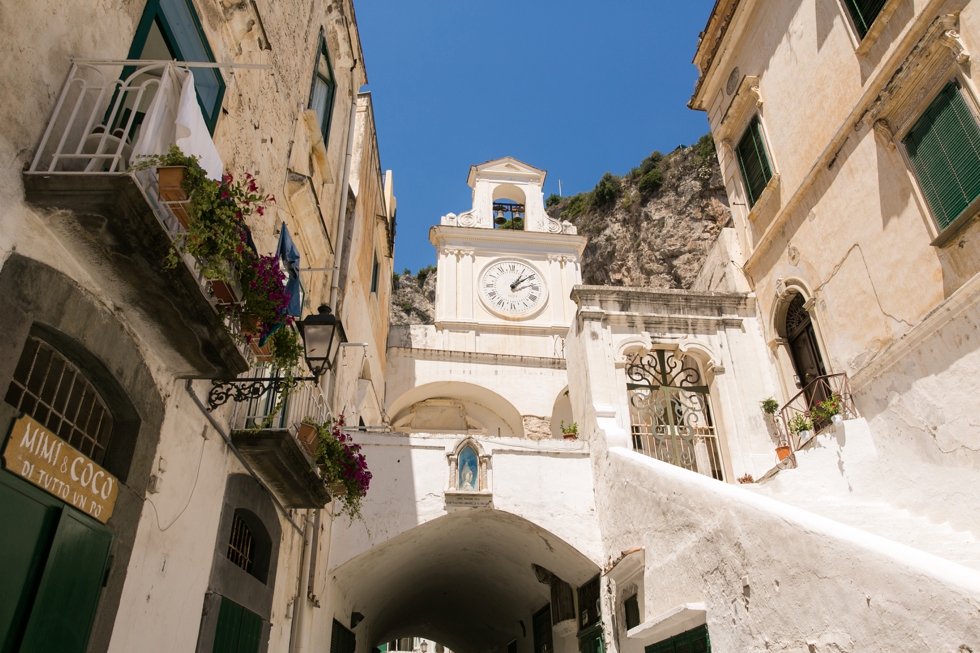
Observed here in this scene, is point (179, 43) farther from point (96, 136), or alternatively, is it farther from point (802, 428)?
point (802, 428)

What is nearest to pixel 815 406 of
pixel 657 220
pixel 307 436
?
pixel 307 436

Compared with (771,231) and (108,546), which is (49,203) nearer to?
(108,546)

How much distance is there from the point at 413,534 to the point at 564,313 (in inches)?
468

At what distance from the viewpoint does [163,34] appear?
5.61 metres

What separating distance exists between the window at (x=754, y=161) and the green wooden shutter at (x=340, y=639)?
1059 cm

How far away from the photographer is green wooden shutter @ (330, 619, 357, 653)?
10328mm

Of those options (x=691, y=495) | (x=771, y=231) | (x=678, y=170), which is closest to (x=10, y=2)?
(x=691, y=495)

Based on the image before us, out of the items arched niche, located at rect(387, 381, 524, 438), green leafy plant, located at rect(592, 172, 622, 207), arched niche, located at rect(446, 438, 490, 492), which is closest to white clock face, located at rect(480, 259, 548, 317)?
arched niche, located at rect(387, 381, 524, 438)

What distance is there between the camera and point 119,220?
376 cm

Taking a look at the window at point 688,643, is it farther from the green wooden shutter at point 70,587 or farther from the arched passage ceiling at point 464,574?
the green wooden shutter at point 70,587

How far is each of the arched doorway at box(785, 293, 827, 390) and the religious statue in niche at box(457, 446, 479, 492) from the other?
562 centimetres

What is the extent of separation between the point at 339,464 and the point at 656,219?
31324mm

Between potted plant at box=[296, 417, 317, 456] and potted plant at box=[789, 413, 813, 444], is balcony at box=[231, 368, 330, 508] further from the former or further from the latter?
potted plant at box=[789, 413, 813, 444]

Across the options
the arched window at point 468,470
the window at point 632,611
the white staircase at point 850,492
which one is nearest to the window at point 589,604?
the window at point 632,611
